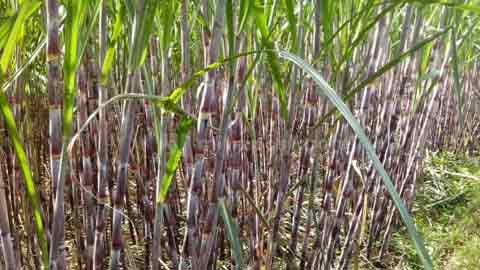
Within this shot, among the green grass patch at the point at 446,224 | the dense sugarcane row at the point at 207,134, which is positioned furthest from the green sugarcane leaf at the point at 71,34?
the green grass patch at the point at 446,224

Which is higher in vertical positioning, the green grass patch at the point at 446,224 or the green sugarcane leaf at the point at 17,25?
the green sugarcane leaf at the point at 17,25

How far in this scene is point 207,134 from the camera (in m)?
0.96

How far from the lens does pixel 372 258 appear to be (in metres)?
1.37

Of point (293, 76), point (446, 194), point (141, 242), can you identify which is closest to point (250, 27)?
point (293, 76)

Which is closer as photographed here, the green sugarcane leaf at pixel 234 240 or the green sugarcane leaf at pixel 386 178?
the green sugarcane leaf at pixel 386 178

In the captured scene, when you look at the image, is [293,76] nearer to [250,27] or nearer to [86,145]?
[250,27]

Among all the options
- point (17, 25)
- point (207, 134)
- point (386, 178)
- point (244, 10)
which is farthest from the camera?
point (207, 134)

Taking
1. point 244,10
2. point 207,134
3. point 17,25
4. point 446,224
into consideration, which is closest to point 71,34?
point 17,25

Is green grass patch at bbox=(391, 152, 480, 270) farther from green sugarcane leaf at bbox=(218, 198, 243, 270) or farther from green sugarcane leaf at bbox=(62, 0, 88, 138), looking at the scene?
green sugarcane leaf at bbox=(62, 0, 88, 138)

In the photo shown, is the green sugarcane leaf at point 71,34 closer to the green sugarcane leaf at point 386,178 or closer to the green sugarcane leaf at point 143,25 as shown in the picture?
the green sugarcane leaf at point 143,25

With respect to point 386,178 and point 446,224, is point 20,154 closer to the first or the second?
point 386,178

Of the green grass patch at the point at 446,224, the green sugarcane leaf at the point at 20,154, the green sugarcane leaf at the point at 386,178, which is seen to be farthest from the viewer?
the green grass patch at the point at 446,224

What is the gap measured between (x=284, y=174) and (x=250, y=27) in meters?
0.27

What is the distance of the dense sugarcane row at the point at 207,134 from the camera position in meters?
0.57
